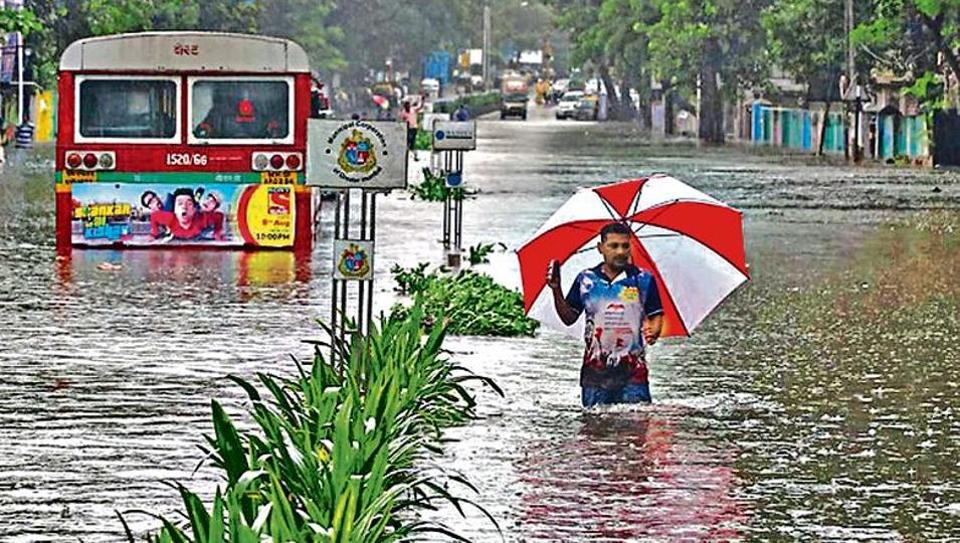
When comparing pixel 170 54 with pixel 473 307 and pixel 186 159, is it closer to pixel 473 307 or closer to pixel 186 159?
pixel 186 159

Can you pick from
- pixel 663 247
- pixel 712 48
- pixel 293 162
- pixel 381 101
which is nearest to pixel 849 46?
pixel 712 48

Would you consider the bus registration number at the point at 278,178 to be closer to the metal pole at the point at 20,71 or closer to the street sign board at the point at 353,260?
the street sign board at the point at 353,260

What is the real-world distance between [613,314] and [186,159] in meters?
11.6

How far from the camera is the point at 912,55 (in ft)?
196

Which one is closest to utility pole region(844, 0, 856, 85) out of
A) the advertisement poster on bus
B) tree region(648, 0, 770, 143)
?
tree region(648, 0, 770, 143)

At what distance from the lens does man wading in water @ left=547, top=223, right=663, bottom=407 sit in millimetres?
12953

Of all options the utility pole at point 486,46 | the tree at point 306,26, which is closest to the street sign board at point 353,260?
the tree at point 306,26

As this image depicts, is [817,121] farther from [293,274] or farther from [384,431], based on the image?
[384,431]

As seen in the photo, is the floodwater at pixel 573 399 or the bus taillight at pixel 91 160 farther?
the bus taillight at pixel 91 160

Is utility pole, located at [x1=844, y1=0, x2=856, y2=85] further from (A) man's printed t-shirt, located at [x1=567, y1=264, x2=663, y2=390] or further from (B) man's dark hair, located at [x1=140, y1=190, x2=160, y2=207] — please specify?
(A) man's printed t-shirt, located at [x1=567, y1=264, x2=663, y2=390]

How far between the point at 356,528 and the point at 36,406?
5898 mm

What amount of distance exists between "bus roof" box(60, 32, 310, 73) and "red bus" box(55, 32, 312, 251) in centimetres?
Answer: 1

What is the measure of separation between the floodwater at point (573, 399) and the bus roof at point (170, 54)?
195cm

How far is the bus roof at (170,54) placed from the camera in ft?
77.7
